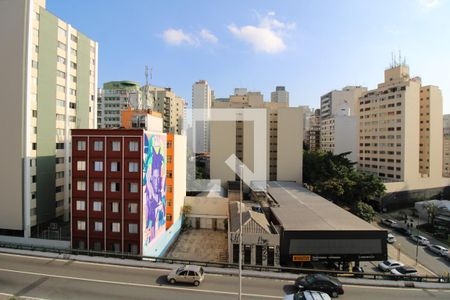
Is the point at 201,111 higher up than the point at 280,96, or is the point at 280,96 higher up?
the point at 280,96

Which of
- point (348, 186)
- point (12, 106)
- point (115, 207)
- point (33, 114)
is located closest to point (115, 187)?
point (115, 207)

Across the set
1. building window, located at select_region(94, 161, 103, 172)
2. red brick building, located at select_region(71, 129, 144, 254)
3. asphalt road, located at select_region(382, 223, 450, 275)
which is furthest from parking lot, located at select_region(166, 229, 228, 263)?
asphalt road, located at select_region(382, 223, 450, 275)

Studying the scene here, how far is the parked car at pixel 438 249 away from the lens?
28.7 m

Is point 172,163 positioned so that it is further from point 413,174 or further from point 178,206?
point 413,174

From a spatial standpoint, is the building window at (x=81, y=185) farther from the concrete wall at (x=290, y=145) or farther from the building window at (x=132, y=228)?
the concrete wall at (x=290, y=145)

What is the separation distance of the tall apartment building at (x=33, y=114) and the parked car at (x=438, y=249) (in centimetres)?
3894

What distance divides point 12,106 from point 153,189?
15.5m

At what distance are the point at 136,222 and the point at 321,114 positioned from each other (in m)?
94.5

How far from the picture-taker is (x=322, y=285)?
1507 centimetres

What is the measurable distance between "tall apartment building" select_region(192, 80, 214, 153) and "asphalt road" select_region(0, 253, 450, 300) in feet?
235

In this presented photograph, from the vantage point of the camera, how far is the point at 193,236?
31734 millimetres

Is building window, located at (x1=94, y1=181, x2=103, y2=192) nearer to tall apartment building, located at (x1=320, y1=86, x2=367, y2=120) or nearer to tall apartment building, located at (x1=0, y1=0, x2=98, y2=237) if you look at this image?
tall apartment building, located at (x1=0, y1=0, x2=98, y2=237)

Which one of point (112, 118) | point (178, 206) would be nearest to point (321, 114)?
point (112, 118)

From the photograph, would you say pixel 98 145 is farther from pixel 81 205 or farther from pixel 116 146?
pixel 81 205
